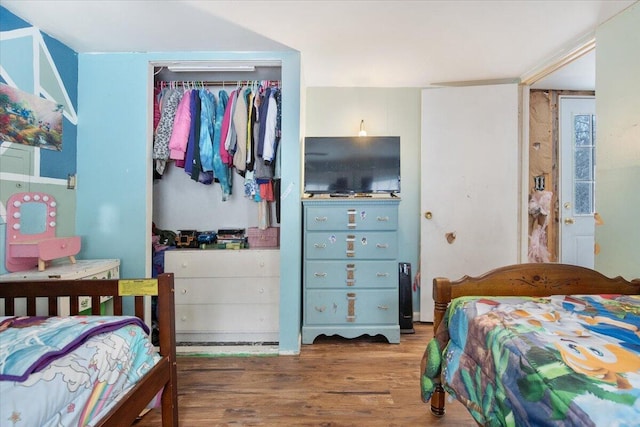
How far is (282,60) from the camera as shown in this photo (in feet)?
7.62

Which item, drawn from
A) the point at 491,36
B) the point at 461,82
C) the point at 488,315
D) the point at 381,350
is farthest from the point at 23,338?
the point at 461,82

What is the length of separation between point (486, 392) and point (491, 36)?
2.23 m

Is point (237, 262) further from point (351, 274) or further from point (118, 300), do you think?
point (118, 300)

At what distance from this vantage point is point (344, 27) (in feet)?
6.57

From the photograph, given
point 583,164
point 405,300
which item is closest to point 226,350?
point 405,300

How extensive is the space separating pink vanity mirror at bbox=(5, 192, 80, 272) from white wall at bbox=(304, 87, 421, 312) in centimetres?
211

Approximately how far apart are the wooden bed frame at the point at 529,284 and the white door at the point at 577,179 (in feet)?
6.26

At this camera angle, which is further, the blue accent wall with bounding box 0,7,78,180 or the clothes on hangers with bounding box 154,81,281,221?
the clothes on hangers with bounding box 154,81,281,221

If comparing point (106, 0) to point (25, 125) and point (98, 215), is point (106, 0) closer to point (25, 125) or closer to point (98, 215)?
point (25, 125)

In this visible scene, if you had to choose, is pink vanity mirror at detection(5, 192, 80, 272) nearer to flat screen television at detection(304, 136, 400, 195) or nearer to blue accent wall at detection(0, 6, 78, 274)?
blue accent wall at detection(0, 6, 78, 274)

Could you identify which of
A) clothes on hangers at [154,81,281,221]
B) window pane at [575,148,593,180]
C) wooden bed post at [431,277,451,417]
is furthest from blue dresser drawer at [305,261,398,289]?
window pane at [575,148,593,180]

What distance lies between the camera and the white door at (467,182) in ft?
9.25

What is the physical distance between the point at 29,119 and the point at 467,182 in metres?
3.33

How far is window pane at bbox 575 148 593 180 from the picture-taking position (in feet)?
10.2
